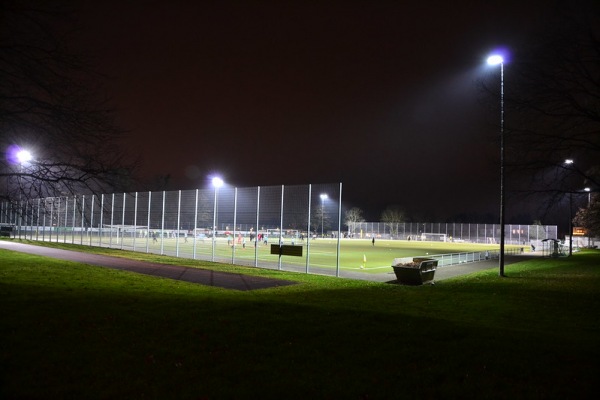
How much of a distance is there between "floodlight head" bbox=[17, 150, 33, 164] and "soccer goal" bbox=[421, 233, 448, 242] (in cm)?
7730

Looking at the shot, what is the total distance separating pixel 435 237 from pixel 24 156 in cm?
7829

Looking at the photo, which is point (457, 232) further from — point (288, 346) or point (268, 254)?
point (288, 346)

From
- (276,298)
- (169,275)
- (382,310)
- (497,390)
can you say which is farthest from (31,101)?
(169,275)

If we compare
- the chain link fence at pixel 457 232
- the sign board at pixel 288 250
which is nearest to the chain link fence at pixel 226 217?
the sign board at pixel 288 250

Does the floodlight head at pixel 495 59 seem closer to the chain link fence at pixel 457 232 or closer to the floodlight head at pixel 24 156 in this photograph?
the floodlight head at pixel 24 156

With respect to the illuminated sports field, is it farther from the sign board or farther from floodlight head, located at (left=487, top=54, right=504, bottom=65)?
floodlight head, located at (left=487, top=54, right=504, bottom=65)

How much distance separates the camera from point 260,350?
6.83 meters

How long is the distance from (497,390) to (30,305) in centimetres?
890

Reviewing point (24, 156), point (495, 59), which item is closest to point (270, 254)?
point (495, 59)

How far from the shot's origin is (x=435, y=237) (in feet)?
271

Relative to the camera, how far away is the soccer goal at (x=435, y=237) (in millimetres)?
81806

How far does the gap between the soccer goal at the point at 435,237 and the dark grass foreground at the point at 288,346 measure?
234ft

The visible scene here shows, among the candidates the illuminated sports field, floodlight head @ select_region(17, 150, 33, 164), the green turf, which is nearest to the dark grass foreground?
floodlight head @ select_region(17, 150, 33, 164)

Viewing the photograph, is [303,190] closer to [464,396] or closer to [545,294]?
[545,294]
